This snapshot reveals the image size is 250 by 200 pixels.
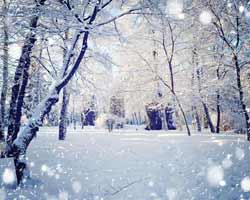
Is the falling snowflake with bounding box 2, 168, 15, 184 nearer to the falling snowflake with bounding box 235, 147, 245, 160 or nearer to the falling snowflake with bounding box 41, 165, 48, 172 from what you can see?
the falling snowflake with bounding box 41, 165, 48, 172

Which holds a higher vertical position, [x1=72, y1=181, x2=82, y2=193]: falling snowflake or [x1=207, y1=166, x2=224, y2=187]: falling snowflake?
[x1=207, y1=166, x2=224, y2=187]: falling snowflake

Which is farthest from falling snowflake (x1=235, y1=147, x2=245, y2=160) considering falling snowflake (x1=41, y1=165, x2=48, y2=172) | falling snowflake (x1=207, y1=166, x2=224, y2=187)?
falling snowflake (x1=41, y1=165, x2=48, y2=172)

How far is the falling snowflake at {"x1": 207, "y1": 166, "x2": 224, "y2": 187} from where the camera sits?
8.55m

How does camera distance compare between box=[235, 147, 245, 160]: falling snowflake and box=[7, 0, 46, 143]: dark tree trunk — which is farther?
box=[7, 0, 46, 143]: dark tree trunk

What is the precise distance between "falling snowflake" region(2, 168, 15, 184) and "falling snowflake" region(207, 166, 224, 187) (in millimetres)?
5936

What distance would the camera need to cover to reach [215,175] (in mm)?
9031

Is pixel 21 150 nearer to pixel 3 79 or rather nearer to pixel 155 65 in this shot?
pixel 3 79

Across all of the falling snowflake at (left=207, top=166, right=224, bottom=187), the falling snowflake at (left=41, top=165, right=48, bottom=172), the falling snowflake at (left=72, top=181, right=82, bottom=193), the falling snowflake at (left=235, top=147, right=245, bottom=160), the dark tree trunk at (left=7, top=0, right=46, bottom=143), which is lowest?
the falling snowflake at (left=72, top=181, right=82, bottom=193)

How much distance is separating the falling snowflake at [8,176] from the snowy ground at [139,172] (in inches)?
1.2

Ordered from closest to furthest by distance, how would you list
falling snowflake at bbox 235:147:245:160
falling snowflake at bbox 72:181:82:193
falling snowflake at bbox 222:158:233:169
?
1. falling snowflake at bbox 72:181:82:193
2. falling snowflake at bbox 222:158:233:169
3. falling snowflake at bbox 235:147:245:160

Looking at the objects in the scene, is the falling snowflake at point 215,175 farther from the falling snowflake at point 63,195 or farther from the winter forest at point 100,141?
the falling snowflake at point 63,195

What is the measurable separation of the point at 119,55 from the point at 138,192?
19.9 meters

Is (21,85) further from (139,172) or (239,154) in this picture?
(239,154)

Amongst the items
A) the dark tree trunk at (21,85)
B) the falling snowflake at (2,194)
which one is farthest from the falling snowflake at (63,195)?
the dark tree trunk at (21,85)
